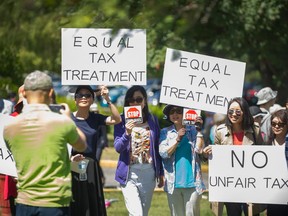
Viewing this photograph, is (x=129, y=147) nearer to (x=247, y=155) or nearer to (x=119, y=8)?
(x=247, y=155)

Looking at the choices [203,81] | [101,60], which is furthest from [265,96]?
[101,60]

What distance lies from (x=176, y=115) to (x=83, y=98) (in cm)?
127

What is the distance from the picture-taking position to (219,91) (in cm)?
1186

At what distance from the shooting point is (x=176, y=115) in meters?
11.6

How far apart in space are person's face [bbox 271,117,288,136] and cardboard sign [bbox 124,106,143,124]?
146 centimetres

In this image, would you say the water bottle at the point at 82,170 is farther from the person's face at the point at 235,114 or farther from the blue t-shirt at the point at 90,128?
the person's face at the point at 235,114

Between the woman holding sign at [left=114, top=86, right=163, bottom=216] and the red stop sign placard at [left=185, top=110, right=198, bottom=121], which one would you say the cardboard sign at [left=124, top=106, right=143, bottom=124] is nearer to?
the woman holding sign at [left=114, top=86, right=163, bottom=216]

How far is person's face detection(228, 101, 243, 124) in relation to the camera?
11.1m

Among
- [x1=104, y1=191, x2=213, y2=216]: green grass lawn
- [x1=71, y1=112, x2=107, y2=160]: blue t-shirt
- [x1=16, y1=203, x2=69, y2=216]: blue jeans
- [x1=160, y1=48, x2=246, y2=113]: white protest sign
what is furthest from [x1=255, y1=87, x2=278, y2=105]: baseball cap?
[x1=16, y1=203, x2=69, y2=216]: blue jeans

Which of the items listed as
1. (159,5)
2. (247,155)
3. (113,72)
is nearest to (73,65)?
(113,72)

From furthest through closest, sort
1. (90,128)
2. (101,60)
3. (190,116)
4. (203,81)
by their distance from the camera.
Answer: (203,81)
(101,60)
(190,116)
(90,128)

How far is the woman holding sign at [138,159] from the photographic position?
11281mm

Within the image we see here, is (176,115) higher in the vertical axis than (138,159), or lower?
higher

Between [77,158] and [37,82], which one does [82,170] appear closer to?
[77,158]
